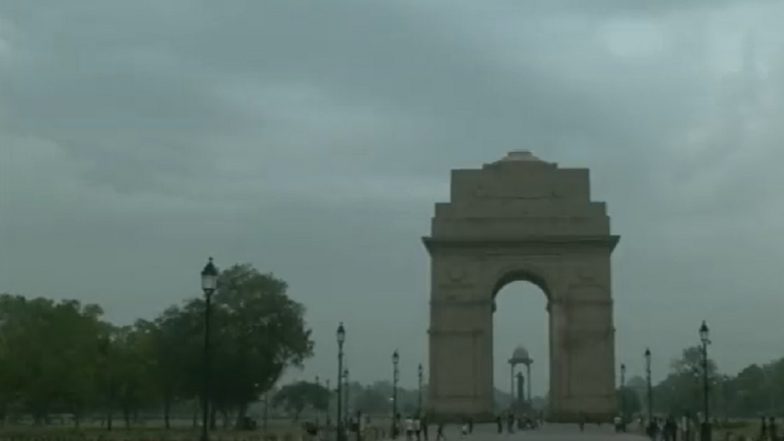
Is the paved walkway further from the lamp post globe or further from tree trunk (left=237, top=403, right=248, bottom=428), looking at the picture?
the lamp post globe

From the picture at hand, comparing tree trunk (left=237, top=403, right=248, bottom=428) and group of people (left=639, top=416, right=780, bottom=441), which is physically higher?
tree trunk (left=237, top=403, right=248, bottom=428)

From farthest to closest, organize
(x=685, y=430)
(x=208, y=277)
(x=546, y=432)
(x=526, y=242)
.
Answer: (x=526, y=242)
(x=546, y=432)
(x=685, y=430)
(x=208, y=277)

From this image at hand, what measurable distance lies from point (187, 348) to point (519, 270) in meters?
18.6

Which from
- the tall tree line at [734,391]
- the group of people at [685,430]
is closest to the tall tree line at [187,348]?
the group of people at [685,430]

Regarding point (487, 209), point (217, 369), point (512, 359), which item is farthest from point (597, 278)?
point (512, 359)

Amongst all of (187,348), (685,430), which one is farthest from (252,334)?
(685,430)

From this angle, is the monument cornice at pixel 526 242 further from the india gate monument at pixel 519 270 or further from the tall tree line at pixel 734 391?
the tall tree line at pixel 734 391

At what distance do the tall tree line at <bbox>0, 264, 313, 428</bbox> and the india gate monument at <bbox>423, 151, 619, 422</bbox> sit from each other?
8367 mm

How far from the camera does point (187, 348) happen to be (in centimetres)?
6894

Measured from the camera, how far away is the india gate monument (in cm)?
7175

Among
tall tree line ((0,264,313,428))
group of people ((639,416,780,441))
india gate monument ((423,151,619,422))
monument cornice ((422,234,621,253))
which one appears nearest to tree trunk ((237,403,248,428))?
tall tree line ((0,264,313,428))

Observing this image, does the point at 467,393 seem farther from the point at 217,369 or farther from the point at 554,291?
the point at 217,369

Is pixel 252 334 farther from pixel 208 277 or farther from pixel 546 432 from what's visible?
pixel 208 277

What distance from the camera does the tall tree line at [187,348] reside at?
6738 cm
